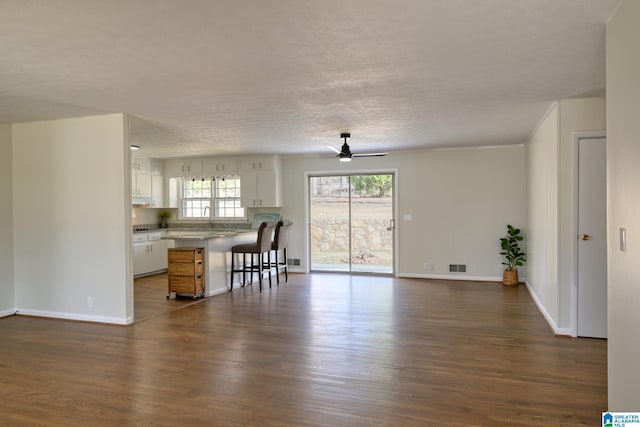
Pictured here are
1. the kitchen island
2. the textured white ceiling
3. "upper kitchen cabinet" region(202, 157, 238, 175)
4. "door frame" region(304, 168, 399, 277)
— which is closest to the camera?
the textured white ceiling

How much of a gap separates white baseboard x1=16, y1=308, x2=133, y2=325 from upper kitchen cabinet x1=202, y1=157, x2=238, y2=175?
167 inches

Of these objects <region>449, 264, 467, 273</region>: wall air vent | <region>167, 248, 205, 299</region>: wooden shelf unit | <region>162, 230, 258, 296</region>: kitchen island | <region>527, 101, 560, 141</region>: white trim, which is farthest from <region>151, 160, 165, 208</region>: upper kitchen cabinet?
<region>527, 101, 560, 141</region>: white trim

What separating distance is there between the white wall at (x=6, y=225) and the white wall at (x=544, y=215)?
635cm

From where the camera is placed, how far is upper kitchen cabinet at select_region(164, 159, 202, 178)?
348 inches

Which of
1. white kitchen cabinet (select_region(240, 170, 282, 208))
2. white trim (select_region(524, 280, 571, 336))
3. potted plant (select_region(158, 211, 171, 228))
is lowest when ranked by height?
white trim (select_region(524, 280, 571, 336))

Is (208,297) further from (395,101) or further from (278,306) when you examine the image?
(395,101)

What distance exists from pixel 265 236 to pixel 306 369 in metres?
3.62

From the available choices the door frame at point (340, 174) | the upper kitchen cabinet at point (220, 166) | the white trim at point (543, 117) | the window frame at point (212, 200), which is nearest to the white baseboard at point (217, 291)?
the door frame at point (340, 174)

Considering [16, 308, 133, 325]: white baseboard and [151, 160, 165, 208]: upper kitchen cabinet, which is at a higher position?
[151, 160, 165, 208]: upper kitchen cabinet

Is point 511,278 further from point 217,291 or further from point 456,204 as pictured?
point 217,291

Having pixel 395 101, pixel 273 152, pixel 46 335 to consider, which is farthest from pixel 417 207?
pixel 46 335

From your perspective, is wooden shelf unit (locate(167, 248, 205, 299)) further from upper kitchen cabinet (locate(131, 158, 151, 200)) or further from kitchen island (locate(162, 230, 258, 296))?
upper kitchen cabinet (locate(131, 158, 151, 200))

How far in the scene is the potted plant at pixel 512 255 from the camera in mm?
6969

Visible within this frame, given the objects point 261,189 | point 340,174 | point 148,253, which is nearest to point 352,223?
A: point 340,174
